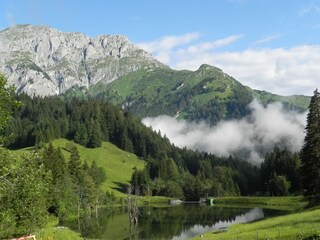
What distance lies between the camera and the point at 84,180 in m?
157

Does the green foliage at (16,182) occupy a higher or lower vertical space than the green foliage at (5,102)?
lower

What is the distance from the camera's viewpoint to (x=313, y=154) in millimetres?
86438

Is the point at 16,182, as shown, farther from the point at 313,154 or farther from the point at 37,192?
the point at 313,154

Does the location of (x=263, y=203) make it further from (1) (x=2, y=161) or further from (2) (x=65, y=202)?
(1) (x=2, y=161)

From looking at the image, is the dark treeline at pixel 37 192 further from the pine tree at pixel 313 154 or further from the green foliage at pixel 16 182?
the pine tree at pixel 313 154

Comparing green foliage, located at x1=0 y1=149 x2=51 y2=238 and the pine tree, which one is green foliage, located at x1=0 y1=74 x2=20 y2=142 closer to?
green foliage, located at x1=0 y1=149 x2=51 y2=238

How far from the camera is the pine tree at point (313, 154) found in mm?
85562

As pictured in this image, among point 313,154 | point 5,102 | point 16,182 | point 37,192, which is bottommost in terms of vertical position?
point 37,192

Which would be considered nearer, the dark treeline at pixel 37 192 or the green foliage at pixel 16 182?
the green foliage at pixel 16 182

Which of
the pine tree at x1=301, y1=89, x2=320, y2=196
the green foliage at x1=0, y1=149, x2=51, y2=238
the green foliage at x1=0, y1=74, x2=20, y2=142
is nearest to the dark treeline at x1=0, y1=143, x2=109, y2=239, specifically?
the green foliage at x1=0, y1=149, x2=51, y2=238

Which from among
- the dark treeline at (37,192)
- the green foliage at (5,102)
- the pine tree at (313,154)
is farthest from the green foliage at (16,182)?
the pine tree at (313,154)

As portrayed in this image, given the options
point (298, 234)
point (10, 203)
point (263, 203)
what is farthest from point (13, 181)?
point (263, 203)

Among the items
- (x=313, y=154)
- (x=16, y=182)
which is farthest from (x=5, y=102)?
(x=313, y=154)

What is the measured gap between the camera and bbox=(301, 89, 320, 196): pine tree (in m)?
85.6
